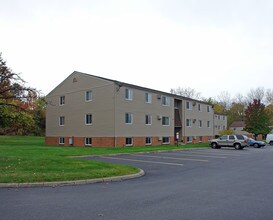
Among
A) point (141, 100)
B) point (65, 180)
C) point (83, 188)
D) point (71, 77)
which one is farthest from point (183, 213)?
point (71, 77)

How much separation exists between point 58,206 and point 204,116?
157 ft

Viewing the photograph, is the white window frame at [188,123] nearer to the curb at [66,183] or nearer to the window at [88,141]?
the window at [88,141]

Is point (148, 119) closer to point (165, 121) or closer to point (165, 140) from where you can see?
point (165, 121)

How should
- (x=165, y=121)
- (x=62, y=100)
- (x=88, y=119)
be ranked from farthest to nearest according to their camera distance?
(x=165, y=121) → (x=62, y=100) → (x=88, y=119)

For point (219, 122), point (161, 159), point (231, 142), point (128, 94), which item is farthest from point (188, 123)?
point (161, 159)

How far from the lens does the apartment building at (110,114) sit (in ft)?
115

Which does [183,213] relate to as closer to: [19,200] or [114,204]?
[114,204]

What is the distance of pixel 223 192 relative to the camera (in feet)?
30.4

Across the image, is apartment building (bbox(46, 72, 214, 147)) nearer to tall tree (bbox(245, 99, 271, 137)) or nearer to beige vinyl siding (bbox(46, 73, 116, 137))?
beige vinyl siding (bbox(46, 73, 116, 137))

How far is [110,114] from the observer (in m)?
34.8

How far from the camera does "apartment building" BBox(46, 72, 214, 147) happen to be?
35062 millimetres

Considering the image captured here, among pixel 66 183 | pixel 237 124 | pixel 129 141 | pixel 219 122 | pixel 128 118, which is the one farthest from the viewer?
pixel 237 124

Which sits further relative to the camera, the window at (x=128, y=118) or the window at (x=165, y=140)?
the window at (x=165, y=140)

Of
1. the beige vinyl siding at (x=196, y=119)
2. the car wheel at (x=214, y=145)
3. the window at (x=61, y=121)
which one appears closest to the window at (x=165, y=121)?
the beige vinyl siding at (x=196, y=119)
